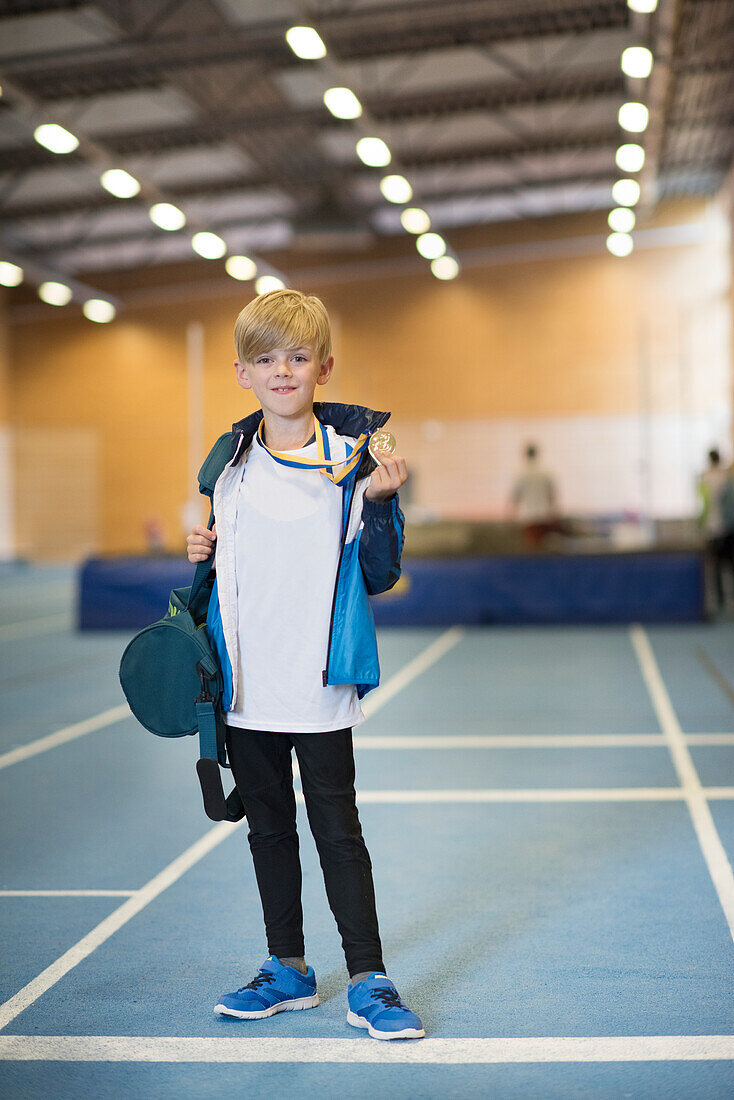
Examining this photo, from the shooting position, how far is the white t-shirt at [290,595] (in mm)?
2424

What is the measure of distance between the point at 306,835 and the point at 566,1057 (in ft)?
5.98

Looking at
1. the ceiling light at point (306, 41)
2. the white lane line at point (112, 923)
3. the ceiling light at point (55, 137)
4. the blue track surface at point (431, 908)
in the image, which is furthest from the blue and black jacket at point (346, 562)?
the ceiling light at point (55, 137)

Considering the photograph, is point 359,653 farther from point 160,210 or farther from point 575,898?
point 160,210

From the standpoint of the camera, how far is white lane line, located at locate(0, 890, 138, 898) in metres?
3.42

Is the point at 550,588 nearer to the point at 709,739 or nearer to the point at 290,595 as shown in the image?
the point at 709,739

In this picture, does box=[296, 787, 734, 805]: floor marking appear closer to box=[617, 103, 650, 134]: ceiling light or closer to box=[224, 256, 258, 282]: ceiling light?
box=[617, 103, 650, 134]: ceiling light

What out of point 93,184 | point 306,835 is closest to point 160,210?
point 93,184

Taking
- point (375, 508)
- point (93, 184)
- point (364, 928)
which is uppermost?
point (93, 184)

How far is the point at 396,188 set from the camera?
1438cm

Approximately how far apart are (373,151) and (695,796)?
948cm

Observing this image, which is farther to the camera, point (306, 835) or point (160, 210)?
point (160, 210)

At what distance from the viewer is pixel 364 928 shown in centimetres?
246

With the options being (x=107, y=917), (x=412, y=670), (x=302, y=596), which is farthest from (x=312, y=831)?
(x=412, y=670)

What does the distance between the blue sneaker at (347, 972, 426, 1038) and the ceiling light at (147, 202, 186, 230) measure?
44.4ft
